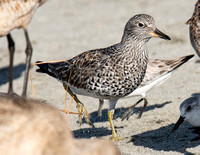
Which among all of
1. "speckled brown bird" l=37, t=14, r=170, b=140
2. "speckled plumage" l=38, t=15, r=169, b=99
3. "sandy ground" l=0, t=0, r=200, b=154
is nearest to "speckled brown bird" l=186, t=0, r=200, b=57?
"speckled brown bird" l=37, t=14, r=170, b=140

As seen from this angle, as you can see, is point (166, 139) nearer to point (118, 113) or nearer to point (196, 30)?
point (118, 113)

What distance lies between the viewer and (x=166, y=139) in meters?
5.92

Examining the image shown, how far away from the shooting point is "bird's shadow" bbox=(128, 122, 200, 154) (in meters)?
5.60

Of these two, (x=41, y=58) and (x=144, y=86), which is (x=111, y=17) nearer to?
(x=41, y=58)

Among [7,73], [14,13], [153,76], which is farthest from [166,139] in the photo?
[7,73]

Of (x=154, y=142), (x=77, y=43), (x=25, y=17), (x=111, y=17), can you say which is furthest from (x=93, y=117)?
(x=111, y=17)

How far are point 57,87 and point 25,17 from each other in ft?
4.98

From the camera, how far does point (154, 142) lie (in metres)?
5.84

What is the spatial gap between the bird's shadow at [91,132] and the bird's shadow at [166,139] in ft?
1.86

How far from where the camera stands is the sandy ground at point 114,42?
6090mm

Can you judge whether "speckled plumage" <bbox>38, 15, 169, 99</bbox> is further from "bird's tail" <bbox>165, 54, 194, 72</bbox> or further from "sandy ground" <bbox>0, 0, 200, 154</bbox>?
"bird's tail" <bbox>165, 54, 194, 72</bbox>

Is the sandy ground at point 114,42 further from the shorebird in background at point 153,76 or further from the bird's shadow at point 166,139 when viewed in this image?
the shorebird in background at point 153,76

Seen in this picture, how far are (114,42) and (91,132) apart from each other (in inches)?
172

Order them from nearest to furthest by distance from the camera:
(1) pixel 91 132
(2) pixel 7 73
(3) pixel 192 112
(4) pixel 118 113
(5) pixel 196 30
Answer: (3) pixel 192 112, (5) pixel 196 30, (1) pixel 91 132, (4) pixel 118 113, (2) pixel 7 73
